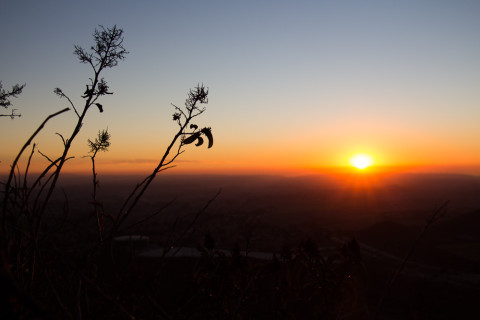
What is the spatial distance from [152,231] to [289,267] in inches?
1875

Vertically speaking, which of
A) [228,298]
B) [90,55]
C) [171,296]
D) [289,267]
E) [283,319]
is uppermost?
[90,55]

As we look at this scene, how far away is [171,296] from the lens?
1391 cm

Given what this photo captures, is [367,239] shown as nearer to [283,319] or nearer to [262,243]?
[262,243]

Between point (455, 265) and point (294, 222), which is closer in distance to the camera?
point (455, 265)

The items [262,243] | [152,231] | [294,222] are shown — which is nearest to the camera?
[262,243]

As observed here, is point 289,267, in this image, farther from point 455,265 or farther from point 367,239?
point 367,239

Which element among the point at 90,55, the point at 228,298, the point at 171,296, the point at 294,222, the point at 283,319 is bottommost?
the point at 294,222

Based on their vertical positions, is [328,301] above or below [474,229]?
above

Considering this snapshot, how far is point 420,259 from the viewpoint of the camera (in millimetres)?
29797

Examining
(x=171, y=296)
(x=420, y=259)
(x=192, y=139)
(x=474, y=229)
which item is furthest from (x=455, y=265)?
(x=192, y=139)

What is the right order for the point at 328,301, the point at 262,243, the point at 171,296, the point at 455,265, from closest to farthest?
the point at 328,301 → the point at 171,296 → the point at 455,265 → the point at 262,243

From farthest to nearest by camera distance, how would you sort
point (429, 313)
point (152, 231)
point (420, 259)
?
point (152, 231)
point (420, 259)
point (429, 313)

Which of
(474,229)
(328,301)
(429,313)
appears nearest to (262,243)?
(429,313)

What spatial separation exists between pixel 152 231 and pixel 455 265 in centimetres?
3662
